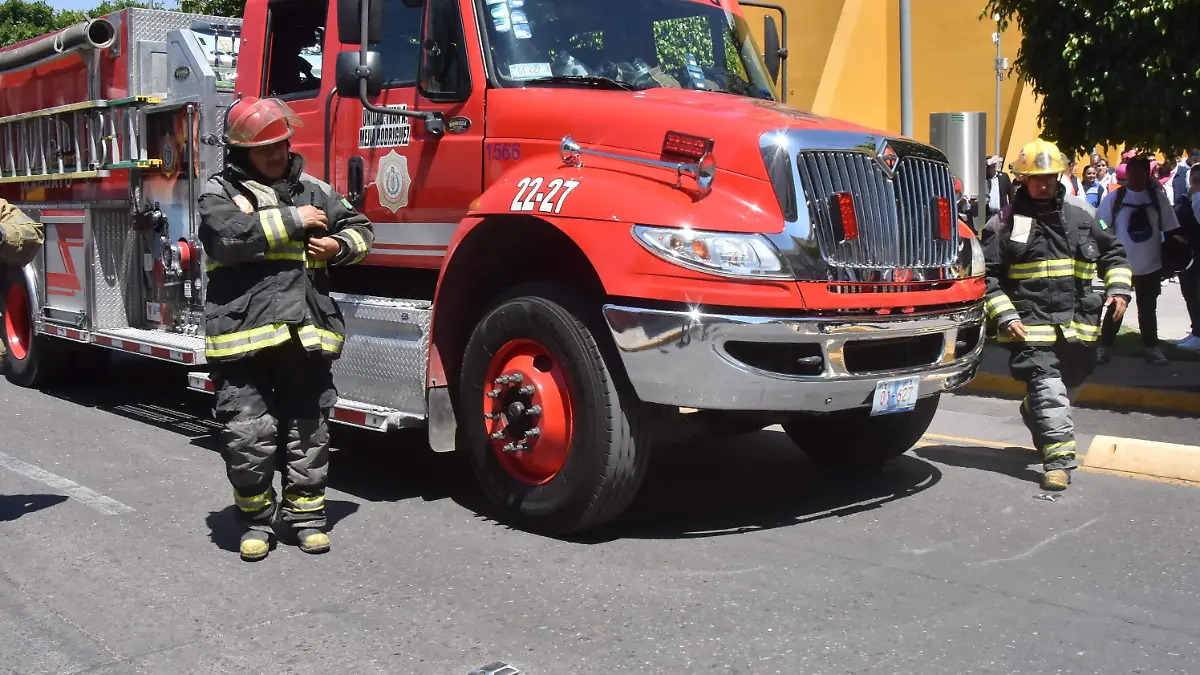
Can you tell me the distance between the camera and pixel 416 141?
641 cm

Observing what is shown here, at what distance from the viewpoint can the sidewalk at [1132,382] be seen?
920cm

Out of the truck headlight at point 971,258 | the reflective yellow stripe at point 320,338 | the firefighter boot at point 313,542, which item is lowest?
the firefighter boot at point 313,542

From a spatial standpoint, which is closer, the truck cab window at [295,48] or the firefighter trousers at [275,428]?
the firefighter trousers at [275,428]

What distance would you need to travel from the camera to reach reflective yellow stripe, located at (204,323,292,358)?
5.24 meters


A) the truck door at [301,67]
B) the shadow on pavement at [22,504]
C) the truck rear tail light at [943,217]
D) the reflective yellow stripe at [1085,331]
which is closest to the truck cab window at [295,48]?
the truck door at [301,67]

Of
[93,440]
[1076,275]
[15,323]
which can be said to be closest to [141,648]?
[93,440]

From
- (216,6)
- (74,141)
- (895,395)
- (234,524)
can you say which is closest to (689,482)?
(895,395)

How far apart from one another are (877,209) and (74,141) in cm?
599

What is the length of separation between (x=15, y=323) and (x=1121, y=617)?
8.53 metres

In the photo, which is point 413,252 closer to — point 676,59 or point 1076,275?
point 676,59

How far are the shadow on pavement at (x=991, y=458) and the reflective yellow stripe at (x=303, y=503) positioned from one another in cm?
355

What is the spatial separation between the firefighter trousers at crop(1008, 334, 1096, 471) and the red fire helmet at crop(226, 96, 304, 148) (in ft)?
12.2

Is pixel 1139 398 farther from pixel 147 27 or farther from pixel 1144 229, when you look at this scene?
pixel 147 27

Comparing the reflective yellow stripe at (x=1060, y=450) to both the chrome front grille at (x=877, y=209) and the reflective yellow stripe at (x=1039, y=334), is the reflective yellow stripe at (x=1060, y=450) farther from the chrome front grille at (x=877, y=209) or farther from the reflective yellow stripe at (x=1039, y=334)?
the chrome front grille at (x=877, y=209)
